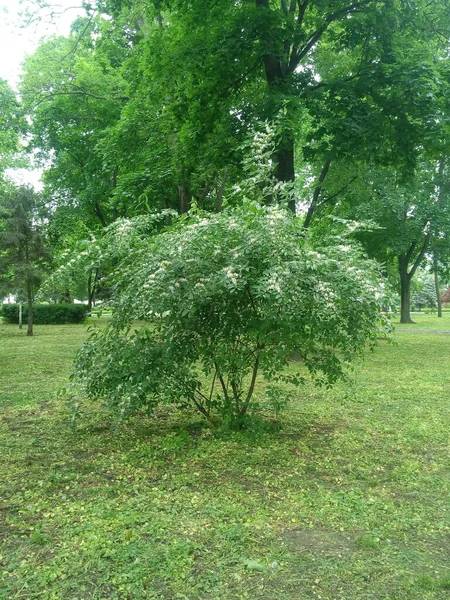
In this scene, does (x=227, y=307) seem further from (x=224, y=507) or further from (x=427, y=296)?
(x=427, y=296)

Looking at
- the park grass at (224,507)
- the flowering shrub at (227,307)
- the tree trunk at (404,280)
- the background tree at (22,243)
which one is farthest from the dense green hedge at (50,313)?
the flowering shrub at (227,307)

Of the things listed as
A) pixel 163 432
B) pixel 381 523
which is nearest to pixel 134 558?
pixel 381 523

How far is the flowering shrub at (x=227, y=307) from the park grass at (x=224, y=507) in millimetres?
571

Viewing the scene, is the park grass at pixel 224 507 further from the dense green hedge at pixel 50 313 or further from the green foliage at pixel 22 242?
the dense green hedge at pixel 50 313

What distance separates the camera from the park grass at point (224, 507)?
7.75ft

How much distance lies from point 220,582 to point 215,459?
173cm

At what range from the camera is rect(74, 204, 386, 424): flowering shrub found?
3.72 meters

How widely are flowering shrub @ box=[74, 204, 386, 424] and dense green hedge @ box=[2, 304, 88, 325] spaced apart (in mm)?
21522

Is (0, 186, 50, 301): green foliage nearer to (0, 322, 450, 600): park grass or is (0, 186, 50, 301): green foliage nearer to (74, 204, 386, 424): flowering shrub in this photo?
(0, 322, 450, 600): park grass

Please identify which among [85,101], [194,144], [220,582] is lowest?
[220,582]

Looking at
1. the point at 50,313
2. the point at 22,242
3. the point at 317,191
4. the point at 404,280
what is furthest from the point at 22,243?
the point at 404,280

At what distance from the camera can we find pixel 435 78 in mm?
8109

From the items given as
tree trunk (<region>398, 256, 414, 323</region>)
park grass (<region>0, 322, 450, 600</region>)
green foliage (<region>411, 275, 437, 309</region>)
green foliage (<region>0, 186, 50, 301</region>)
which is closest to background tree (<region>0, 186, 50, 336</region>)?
green foliage (<region>0, 186, 50, 301</region>)

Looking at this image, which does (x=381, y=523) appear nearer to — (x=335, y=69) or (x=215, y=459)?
(x=215, y=459)
